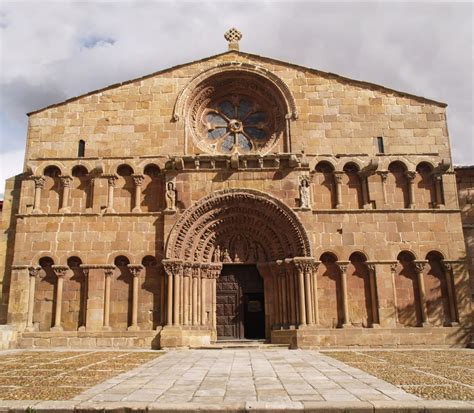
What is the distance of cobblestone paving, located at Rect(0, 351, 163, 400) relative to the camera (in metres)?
6.79

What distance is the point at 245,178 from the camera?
16.9 m

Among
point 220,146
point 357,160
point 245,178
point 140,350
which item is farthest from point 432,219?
point 140,350

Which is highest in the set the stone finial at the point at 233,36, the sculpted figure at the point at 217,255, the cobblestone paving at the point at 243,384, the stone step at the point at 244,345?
the stone finial at the point at 233,36

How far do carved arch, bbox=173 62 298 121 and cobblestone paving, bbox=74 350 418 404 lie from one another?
10.5 m

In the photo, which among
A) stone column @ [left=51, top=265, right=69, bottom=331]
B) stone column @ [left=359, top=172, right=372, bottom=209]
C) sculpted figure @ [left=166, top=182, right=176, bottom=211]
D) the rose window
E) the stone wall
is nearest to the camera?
stone column @ [left=51, top=265, right=69, bottom=331]

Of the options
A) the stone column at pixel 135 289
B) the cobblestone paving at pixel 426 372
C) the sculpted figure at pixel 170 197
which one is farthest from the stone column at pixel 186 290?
the cobblestone paving at pixel 426 372

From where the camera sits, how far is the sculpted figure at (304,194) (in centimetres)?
1648

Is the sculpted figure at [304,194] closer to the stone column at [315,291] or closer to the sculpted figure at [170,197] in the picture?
the stone column at [315,291]

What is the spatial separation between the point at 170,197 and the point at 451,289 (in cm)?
1067

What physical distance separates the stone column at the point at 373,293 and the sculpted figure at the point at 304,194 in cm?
316

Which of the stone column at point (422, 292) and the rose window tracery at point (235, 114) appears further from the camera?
the rose window tracery at point (235, 114)

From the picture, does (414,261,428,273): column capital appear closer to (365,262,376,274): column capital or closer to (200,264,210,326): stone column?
(365,262,376,274): column capital

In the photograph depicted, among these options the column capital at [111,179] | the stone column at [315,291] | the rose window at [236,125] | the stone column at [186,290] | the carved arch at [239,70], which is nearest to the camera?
the stone column at [315,291]

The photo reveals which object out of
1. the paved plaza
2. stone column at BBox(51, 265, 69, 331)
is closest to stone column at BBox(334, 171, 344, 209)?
the paved plaza
